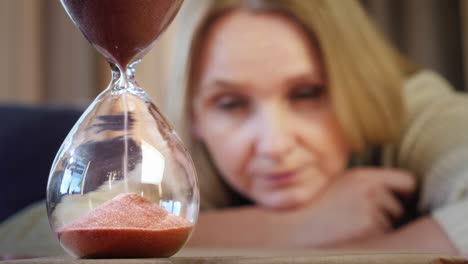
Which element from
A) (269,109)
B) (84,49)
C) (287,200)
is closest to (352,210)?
(287,200)

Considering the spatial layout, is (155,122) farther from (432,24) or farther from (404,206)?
(432,24)

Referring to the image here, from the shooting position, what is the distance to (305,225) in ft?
2.93

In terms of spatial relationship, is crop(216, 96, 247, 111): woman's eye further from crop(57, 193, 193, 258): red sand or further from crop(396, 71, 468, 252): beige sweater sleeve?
crop(57, 193, 193, 258): red sand

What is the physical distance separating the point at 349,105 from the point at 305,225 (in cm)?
20

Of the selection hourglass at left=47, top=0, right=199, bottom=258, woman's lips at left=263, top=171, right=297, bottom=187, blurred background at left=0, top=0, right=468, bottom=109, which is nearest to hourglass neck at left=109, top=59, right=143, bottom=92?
hourglass at left=47, top=0, right=199, bottom=258

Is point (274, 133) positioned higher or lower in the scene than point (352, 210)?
higher

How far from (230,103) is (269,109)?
89mm

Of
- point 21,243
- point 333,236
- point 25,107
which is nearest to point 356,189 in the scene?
point 333,236

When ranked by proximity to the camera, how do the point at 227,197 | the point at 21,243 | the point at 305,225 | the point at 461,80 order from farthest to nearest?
the point at 461,80 → the point at 227,197 → the point at 305,225 → the point at 21,243

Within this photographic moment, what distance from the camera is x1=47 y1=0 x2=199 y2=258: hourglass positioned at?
336 millimetres

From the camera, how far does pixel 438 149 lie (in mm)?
929

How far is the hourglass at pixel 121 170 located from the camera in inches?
13.2

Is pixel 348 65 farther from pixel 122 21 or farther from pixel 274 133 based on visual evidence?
pixel 122 21

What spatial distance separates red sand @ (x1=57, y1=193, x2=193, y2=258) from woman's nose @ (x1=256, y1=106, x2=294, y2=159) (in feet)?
1.55
